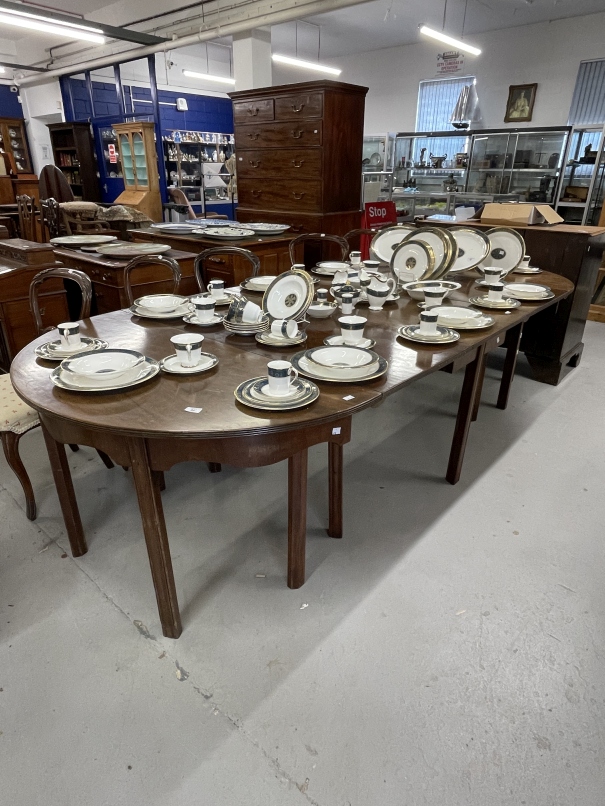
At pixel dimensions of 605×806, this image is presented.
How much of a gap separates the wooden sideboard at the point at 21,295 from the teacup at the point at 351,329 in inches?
87.4

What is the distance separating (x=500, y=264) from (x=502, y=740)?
259 centimetres

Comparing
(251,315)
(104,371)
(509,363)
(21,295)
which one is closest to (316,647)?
(104,371)

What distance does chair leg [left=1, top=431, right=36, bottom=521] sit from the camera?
6.34 feet

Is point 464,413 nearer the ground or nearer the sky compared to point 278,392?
nearer the ground

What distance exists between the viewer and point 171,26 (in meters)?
6.79

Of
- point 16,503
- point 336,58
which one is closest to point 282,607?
point 16,503

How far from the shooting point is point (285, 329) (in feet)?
5.76

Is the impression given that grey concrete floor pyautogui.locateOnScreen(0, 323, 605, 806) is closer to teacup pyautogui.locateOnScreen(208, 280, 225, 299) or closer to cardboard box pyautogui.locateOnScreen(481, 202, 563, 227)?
teacup pyautogui.locateOnScreen(208, 280, 225, 299)

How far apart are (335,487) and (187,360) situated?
0.81m

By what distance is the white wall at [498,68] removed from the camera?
7.12 m

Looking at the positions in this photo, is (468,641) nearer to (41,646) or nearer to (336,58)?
(41,646)

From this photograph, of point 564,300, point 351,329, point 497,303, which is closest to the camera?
point 351,329

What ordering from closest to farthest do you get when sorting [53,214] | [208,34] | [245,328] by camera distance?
[245,328]
[53,214]
[208,34]

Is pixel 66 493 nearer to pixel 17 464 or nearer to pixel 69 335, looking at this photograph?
pixel 17 464
